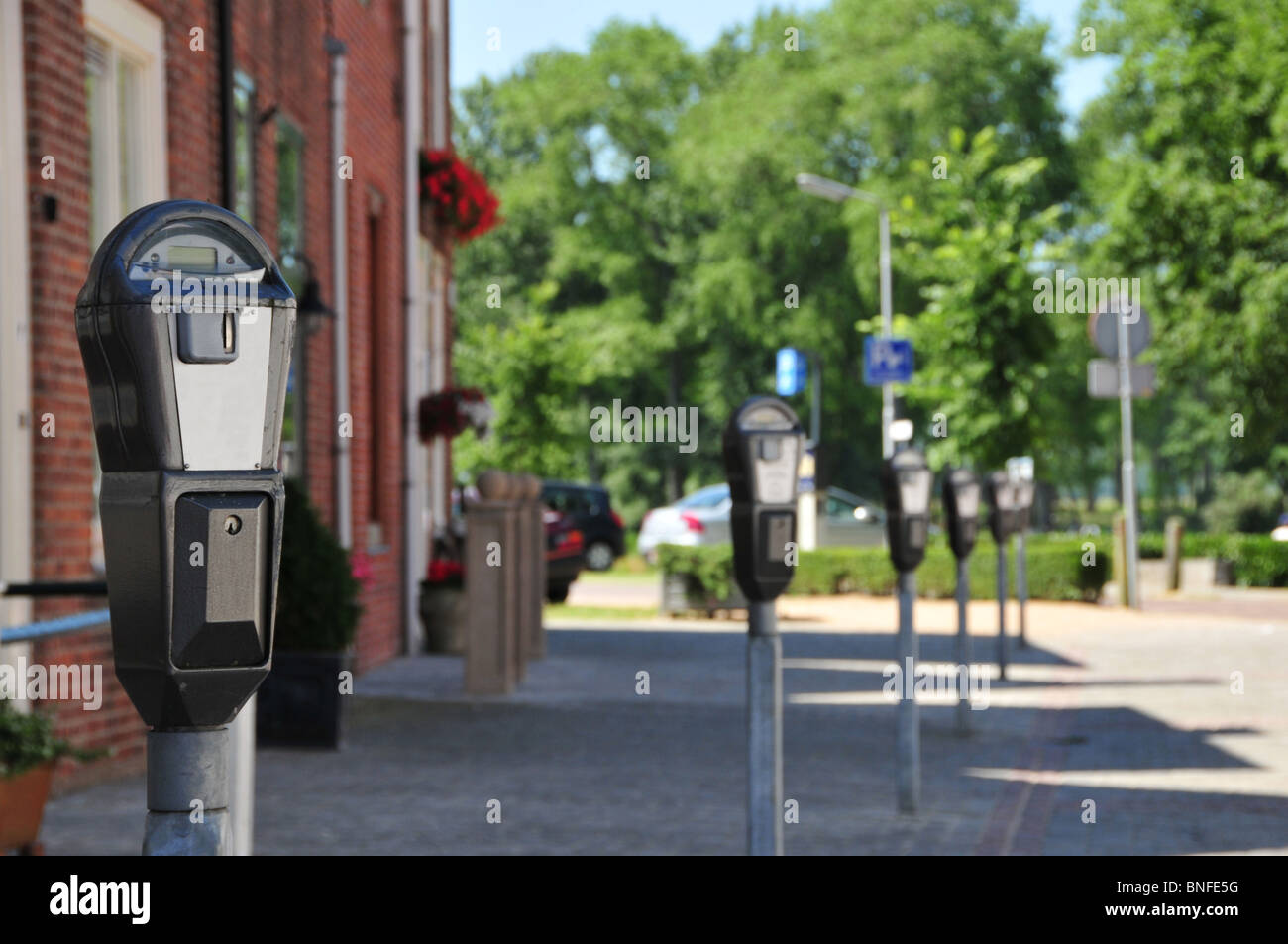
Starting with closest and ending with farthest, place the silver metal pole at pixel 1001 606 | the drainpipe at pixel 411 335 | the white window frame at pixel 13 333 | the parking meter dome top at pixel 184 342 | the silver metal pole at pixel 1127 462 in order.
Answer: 1. the parking meter dome top at pixel 184 342
2. the white window frame at pixel 13 333
3. the silver metal pole at pixel 1001 606
4. the drainpipe at pixel 411 335
5. the silver metal pole at pixel 1127 462

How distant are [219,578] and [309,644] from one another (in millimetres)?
6614

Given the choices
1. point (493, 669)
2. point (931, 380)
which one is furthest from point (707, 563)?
point (493, 669)

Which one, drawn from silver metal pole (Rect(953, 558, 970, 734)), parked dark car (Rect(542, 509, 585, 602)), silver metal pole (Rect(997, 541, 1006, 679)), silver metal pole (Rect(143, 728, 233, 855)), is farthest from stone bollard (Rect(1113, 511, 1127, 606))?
silver metal pole (Rect(143, 728, 233, 855))

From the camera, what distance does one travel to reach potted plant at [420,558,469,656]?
15.3 m

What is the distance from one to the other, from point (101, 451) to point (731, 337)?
4668 cm

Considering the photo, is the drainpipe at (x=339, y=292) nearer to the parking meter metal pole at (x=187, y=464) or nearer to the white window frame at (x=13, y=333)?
the white window frame at (x=13, y=333)

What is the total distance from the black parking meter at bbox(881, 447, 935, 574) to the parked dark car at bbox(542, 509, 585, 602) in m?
16.3

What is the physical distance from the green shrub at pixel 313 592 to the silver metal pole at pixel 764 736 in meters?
3.76

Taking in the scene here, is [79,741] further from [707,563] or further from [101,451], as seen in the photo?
[707,563]

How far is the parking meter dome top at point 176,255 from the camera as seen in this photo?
92.3 inches

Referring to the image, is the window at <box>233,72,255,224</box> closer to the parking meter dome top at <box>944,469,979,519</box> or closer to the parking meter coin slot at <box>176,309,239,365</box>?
the parking meter dome top at <box>944,469,979,519</box>

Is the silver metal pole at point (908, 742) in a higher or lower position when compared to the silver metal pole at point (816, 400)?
lower

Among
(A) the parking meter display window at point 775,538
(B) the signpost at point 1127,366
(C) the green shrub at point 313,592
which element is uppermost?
(B) the signpost at point 1127,366

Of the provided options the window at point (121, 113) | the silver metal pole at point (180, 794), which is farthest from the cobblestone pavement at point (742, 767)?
the silver metal pole at point (180, 794)
